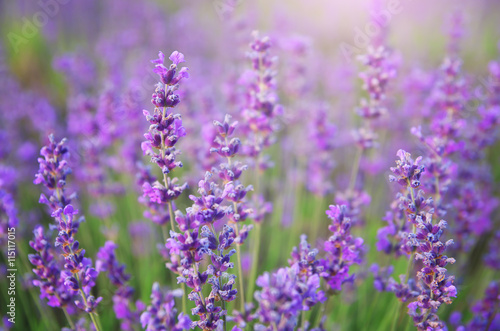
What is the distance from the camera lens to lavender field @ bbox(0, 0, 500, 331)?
1.55 metres

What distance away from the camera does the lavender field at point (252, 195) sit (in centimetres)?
155

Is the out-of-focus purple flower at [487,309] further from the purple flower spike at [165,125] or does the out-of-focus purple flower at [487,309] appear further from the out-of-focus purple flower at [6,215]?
the out-of-focus purple flower at [6,215]

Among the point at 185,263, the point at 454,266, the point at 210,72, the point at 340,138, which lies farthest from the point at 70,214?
the point at 210,72

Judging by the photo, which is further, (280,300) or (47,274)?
(47,274)

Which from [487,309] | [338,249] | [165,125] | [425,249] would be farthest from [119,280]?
[487,309]

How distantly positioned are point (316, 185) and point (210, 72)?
106 inches

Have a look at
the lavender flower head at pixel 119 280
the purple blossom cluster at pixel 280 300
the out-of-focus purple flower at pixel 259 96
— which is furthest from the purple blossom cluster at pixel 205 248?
the out-of-focus purple flower at pixel 259 96

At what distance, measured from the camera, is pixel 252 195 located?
8.66ft

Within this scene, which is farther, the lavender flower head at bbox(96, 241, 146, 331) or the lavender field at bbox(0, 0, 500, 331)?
the lavender flower head at bbox(96, 241, 146, 331)

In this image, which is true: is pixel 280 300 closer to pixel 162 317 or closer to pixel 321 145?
pixel 162 317

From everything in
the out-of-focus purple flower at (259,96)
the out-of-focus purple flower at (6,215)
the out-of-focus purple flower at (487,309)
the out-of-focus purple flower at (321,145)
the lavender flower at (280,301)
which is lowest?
the lavender flower at (280,301)

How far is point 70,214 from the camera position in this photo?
5.37 feet

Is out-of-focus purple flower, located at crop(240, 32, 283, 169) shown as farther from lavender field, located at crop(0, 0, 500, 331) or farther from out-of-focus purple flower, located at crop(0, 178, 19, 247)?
out-of-focus purple flower, located at crop(0, 178, 19, 247)

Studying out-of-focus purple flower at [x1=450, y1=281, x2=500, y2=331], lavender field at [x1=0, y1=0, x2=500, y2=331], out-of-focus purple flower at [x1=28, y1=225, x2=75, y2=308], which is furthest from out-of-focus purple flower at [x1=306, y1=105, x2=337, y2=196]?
out-of-focus purple flower at [x1=28, y1=225, x2=75, y2=308]
